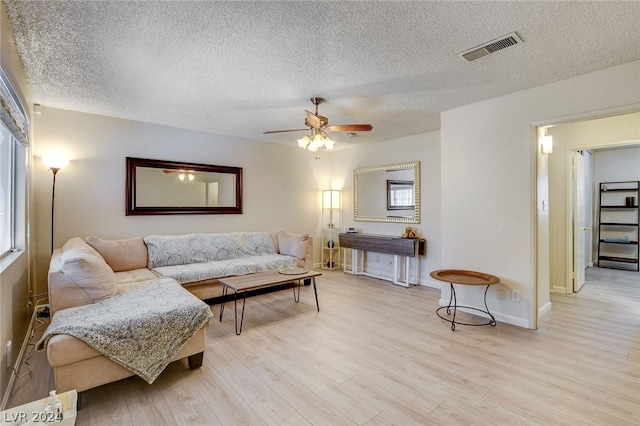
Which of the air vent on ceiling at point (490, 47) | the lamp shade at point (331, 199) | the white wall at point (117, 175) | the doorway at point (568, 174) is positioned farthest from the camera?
the lamp shade at point (331, 199)

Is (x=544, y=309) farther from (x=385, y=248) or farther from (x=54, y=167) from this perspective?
(x=54, y=167)

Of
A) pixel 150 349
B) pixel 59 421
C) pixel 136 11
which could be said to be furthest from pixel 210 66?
pixel 59 421

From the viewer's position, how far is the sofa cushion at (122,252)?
11.9 ft

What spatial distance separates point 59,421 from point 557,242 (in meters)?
5.57

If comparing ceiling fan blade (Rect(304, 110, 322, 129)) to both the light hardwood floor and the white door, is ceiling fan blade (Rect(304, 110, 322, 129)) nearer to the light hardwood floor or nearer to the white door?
the light hardwood floor

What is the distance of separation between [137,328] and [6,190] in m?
1.85

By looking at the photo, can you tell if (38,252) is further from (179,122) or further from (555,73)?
(555,73)

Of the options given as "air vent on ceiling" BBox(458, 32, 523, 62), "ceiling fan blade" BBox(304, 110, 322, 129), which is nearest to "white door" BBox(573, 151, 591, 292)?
"air vent on ceiling" BBox(458, 32, 523, 62)

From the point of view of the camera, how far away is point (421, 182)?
15.9ft

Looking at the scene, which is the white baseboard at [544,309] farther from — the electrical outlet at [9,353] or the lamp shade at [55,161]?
the lamp shade at [55,161]

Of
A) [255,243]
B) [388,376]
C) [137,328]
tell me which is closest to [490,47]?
[388,376]

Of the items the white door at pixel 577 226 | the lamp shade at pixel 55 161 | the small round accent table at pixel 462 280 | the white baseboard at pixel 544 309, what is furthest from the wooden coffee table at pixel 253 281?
the white door at pixel 577 226

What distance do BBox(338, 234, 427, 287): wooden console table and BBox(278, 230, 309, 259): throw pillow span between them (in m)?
1.09

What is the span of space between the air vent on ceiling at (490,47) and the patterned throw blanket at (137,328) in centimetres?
285
